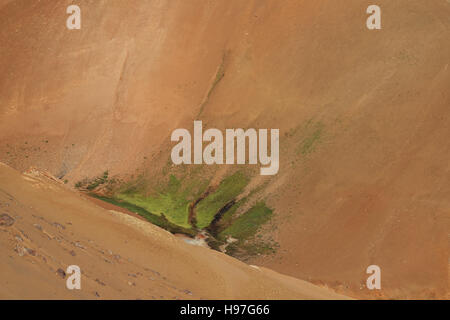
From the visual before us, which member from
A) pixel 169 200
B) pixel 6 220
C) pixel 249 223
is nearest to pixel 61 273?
pixel 6 220

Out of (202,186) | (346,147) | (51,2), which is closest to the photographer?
(346,147)

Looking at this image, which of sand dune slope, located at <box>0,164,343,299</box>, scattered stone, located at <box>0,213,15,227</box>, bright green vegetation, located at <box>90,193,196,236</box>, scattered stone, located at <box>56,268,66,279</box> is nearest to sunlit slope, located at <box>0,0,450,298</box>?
bright green vegetation, located at <box>90,193,196,236</box>

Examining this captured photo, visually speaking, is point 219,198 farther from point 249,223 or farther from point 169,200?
point 169,200

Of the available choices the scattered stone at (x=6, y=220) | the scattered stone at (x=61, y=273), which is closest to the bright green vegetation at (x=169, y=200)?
the scattered stone at (x=6, y=220)

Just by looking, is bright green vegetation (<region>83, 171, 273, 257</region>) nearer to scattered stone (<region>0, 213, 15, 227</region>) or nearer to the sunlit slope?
the sunlit slope

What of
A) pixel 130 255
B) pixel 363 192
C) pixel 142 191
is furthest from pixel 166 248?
pixel 142 191

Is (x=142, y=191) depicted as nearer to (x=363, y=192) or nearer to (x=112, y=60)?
(x=112, y=60)
